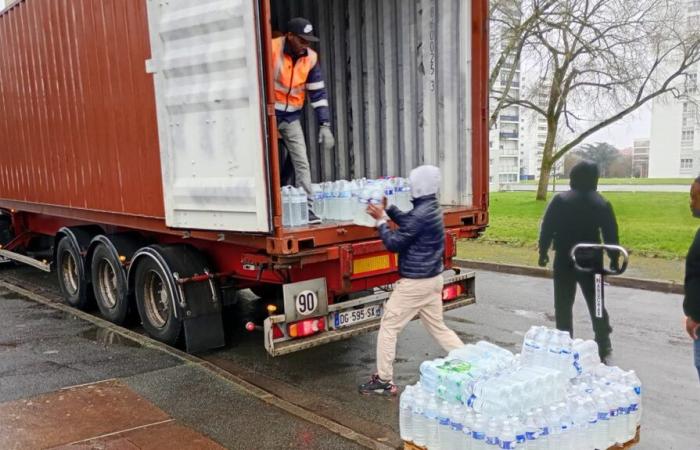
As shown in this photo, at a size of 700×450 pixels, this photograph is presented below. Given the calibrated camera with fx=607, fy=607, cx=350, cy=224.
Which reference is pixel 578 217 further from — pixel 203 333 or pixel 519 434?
pixel 203 333

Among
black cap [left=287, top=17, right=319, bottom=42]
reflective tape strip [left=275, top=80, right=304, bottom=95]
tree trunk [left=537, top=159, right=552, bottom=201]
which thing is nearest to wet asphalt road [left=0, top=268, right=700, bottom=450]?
reflective tape strip [left=275, top=80, right=304, bottom=95]

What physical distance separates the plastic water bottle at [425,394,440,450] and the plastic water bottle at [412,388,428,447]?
0.7 inches

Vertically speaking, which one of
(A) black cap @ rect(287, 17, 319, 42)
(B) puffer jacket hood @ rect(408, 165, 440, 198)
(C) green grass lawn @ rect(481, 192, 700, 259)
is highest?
(A) black cap @ rect(287, 17, 319, 42)

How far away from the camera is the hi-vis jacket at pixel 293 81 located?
17.9 feet

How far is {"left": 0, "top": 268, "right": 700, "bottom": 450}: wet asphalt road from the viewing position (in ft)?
13.8

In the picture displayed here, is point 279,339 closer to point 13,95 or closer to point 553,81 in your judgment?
point 13,95

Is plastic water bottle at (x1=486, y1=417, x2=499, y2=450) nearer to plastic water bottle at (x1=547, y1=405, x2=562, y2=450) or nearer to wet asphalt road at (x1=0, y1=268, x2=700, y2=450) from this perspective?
plastic water bottle at (x1=547, y1=405, x2=562, y2=450)

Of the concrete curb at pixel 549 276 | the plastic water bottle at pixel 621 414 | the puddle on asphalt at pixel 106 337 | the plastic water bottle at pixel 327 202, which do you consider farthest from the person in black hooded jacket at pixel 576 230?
the puddle on asphalt at pixel 106 337

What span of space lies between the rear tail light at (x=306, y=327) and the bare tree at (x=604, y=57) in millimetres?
13293

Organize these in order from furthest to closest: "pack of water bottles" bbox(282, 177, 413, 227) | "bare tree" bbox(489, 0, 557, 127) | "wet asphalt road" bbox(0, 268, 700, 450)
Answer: "bare tree" bbox(489, 0, 557, 127) → "pack of water bottles" bbox(282, 177, 413, 227) → "wet asphalt road" bbox(0, 268, 700, 450)

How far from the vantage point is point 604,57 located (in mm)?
16297

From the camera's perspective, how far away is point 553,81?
17.4 m

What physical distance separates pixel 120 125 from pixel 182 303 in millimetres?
1807

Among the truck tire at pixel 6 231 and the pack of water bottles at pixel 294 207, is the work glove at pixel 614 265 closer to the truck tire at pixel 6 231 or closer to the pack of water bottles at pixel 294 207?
the pack of water bottles at pixel 294 207
